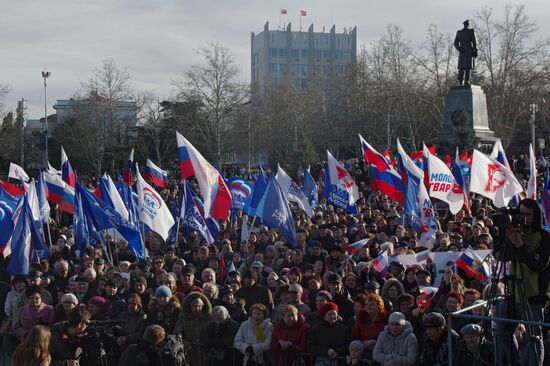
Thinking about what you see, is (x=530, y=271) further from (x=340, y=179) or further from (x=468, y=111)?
(x=468, y=111)

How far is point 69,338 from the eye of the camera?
9781mm

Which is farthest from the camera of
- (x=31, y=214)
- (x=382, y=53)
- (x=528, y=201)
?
(x=382, y=53)

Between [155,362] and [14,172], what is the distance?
1907cm

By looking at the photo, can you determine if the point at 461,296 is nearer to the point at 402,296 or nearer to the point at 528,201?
the point at 402,296

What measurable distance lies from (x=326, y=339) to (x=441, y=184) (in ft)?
29.2

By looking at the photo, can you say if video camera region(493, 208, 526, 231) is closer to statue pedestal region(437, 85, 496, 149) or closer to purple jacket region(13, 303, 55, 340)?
purple jacket region(13, 303, 55, 340)

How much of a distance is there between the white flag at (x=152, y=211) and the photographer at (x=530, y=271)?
31.0 ft

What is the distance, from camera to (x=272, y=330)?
32.4 ft

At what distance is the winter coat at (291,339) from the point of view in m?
9.52

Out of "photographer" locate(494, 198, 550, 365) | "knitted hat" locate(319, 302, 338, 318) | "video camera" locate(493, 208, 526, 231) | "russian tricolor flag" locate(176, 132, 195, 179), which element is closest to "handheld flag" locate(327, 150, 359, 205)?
"russian tricolor flag" locate(176, 132, 195, 179)

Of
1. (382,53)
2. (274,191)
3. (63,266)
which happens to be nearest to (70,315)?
(63,266)

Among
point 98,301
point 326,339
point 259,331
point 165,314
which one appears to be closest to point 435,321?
point 326,339

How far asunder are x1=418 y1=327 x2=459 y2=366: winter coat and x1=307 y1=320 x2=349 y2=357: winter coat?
42.4 inches

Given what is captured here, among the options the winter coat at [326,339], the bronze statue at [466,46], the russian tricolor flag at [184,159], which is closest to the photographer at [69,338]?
the winter coat at [326,339]
